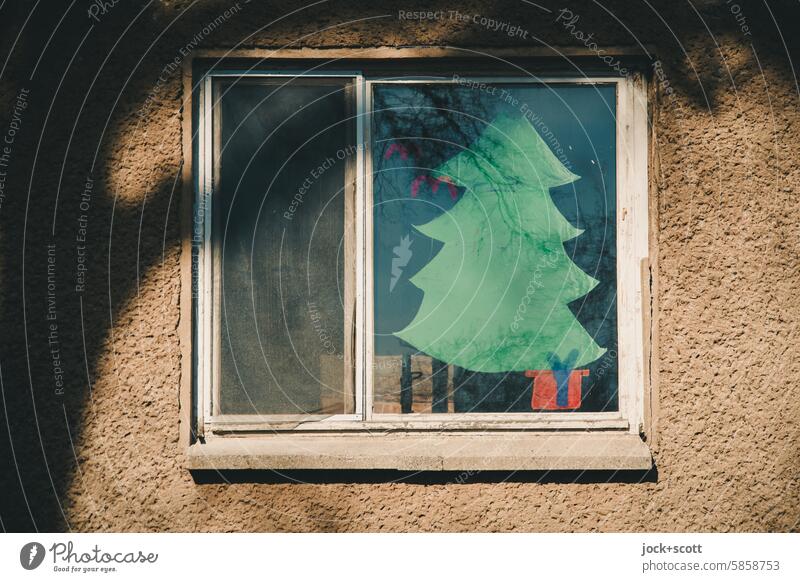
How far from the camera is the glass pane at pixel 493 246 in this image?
288cm

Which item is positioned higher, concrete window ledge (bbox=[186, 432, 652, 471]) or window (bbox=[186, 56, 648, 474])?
Result: window (bbox=[186, 56, 648, 474])

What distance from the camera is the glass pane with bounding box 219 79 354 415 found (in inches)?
113

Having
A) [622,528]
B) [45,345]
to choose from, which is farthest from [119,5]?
[622,528]

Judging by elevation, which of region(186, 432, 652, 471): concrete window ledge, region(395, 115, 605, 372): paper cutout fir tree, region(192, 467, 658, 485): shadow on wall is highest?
region(395, 115, 605, 372): paper cutout fir tree

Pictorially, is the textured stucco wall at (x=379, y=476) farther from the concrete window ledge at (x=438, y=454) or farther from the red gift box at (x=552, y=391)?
the red gift box at (x=552, y=391)

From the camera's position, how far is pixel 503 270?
2898 millimetres

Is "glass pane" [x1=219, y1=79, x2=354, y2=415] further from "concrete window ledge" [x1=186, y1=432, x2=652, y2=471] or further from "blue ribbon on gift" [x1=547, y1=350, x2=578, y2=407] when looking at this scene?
"blue ribbon on gift" [x1=547, y1=350, x2=578, y2=407]

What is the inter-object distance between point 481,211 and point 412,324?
557 mm

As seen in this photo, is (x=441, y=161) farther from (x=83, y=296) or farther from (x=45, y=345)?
(x=45, y=345)

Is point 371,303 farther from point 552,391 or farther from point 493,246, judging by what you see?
point 552,391

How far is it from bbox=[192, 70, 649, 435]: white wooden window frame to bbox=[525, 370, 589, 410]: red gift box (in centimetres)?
4

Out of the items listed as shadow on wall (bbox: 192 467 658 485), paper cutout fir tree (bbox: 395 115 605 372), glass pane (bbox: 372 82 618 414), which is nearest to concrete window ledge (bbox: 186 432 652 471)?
shadow on wall (bbox: 192 467 658 485)

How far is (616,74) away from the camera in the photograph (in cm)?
288

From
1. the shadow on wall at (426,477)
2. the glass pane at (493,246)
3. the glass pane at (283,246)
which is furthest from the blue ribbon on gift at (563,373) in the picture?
the glass pane at (283,246)
